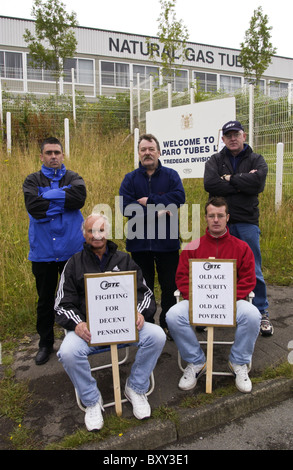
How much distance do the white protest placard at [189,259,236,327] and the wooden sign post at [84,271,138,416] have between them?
569 millimetres

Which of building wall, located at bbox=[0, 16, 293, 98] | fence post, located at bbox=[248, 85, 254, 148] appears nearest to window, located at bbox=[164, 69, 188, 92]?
building wall, located at bbox=[0, 16, 293, 98]

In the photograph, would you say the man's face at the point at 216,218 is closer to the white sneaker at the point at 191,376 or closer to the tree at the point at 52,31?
the white sneaker at the point at 191,376

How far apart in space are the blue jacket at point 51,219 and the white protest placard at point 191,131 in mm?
4324

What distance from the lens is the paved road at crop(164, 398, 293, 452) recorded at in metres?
2.69

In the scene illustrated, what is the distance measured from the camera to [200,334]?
4.25 m

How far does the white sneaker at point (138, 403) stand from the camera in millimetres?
2838

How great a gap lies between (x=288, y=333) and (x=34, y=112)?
1192 cm

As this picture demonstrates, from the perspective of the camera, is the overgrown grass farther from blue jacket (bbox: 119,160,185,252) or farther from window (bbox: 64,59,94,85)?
window (bbox: 64,59,94,85)

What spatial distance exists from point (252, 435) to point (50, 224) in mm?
2559

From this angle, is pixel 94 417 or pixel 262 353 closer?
pixel 94 417

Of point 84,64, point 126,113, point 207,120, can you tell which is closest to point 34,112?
point 126,113

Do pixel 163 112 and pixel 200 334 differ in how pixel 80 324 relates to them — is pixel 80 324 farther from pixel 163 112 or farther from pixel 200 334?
pixel 163 112

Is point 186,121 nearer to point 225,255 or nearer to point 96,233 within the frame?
point 225,255

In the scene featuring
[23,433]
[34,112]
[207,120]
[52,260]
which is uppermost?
[34,112]
